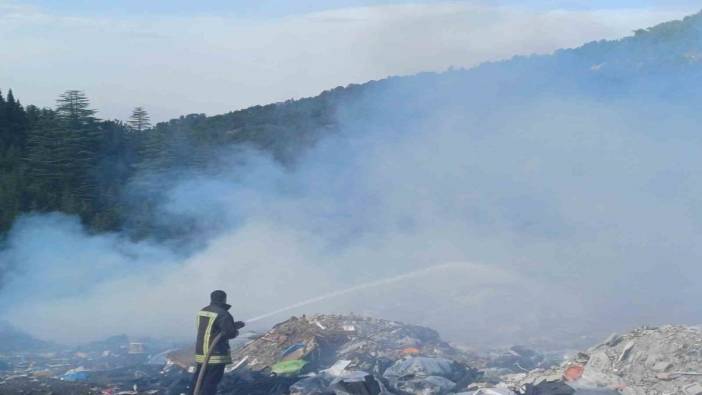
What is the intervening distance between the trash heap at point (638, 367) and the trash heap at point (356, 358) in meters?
0.98

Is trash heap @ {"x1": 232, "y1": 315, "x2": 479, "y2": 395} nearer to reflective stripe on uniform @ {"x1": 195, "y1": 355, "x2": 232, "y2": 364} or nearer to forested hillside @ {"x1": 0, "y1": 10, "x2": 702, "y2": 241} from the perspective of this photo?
reflective stripe on uniform @ {"x1": 195, "y1": 355, "x2": 232, "y2": 364}

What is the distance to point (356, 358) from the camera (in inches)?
455

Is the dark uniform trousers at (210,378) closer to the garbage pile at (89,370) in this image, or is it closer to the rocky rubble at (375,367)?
the rocky rubble at (375,367)

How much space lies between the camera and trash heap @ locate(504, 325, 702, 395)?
31.3ft

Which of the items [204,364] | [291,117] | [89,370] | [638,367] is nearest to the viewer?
[204,364]

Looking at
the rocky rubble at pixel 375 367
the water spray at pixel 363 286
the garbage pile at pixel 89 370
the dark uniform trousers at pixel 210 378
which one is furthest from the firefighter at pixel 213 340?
the water spray at pixel 363 286

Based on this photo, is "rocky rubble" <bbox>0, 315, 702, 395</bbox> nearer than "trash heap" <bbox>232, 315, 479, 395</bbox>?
Yes

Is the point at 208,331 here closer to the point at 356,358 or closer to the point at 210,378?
the point at 210,378

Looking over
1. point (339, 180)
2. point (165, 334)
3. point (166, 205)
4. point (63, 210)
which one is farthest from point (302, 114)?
point (165, 334)

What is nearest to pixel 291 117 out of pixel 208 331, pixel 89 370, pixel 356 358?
pixel 89 370

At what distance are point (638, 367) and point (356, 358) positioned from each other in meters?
3.49

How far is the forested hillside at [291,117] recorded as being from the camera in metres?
20.9

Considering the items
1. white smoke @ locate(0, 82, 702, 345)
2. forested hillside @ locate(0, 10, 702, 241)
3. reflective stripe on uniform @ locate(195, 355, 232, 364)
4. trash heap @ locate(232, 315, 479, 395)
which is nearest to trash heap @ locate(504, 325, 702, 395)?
trash heap @ locate(232, 315, 479, 395)

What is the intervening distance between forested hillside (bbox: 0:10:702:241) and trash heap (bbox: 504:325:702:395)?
11.7m
